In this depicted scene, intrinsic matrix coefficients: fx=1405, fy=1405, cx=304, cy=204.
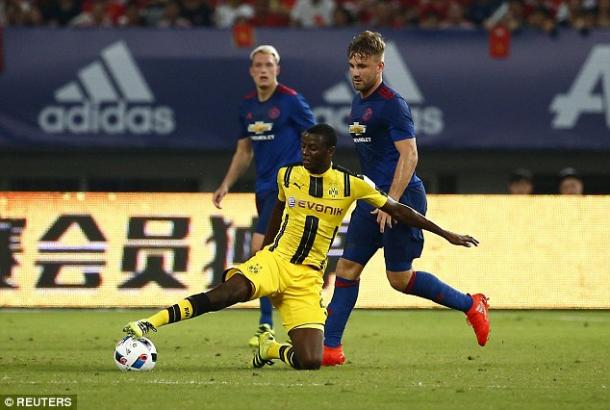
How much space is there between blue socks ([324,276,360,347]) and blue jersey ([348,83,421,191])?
2.42ft

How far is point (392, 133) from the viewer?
9.29 meters

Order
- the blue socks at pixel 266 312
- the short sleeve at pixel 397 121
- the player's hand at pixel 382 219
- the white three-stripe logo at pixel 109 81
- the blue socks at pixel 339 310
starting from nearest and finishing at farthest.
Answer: the player's hand at pixel 382 219 → the short sleeve at pixel 397 121 → the blue socks at pixel 339 310 → the blue socks at pixel 266 312 → the white three-stripe logo at pixel 109 81

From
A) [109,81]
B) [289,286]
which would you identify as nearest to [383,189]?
[289,286]

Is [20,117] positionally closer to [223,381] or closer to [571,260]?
[571,260]

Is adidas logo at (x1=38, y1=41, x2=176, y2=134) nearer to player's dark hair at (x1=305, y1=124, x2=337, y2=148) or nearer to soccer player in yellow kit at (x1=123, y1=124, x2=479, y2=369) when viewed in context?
soccer player in yellow kit at (x1=123, y1=124, x2=479, y2=369)

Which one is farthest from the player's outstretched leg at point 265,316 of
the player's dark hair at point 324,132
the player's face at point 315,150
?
the player's dark hair at point 324,132

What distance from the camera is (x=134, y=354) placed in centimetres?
843

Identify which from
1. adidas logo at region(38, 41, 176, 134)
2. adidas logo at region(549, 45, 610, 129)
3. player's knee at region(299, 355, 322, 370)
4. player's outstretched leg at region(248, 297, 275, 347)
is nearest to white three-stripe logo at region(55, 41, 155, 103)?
adidas logo at region(38, 41, 176, 134)

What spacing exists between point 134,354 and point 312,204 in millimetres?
1434

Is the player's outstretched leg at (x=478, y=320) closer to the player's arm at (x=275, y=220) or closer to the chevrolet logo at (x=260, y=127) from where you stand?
the player's arm at (x=275, y=220)

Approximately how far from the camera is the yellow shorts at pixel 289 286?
868 centimetres

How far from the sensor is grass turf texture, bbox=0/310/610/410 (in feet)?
23.7

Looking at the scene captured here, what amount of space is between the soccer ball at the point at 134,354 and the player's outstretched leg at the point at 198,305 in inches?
3.2

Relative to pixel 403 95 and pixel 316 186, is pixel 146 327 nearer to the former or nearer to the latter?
pixel 316 186
